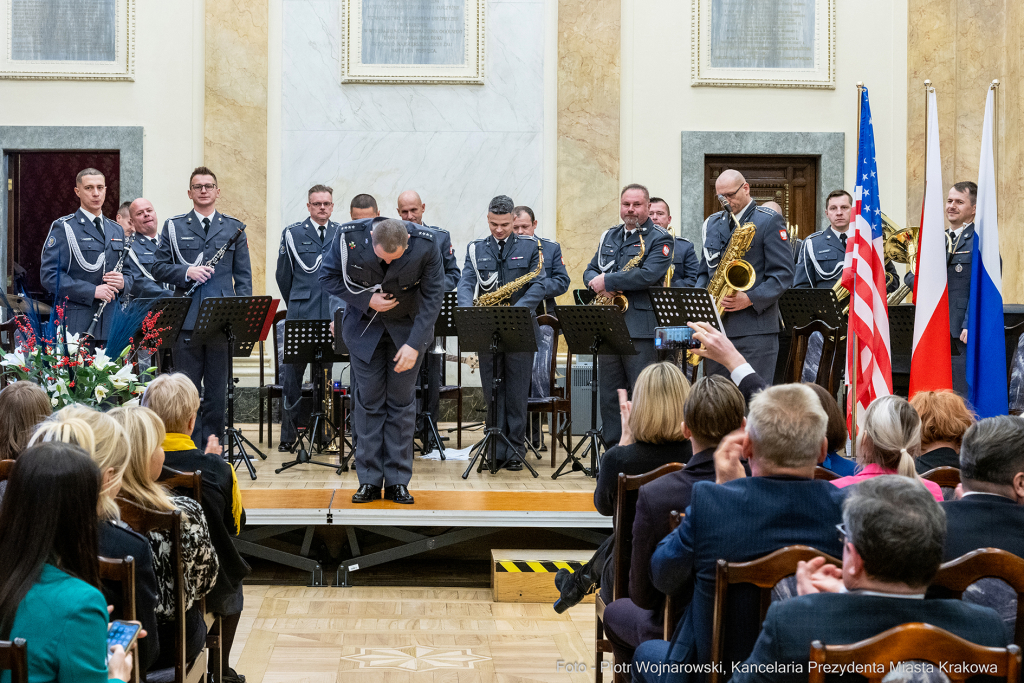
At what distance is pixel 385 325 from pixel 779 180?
5.83m

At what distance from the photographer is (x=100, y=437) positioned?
2.54 m

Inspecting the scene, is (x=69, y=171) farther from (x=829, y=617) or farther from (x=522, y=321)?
(x=829, y=617)

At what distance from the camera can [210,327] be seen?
6219 mm

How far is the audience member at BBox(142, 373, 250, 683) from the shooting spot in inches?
132

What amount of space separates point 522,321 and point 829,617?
181 inches

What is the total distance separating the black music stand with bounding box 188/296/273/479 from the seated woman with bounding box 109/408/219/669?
3.20 meters

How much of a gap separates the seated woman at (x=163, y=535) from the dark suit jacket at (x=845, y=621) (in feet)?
5.27

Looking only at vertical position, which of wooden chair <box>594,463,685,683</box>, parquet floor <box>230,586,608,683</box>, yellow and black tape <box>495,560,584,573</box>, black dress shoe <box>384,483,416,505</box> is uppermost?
wooden chair <box>594,463,685,683</box>

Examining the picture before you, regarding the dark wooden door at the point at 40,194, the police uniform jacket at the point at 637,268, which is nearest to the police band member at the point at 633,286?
the police uniform jacket at the point at 637,268

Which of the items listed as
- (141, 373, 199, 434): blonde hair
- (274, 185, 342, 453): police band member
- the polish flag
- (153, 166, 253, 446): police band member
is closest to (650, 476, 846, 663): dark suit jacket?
(141, 373, 199, 434): blonde hair

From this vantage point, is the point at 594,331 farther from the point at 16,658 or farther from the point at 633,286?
the point at 16,658

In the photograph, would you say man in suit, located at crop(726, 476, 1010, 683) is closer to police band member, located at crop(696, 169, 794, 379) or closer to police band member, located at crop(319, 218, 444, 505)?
police band member, located at crop(319, 218, 444, 505)

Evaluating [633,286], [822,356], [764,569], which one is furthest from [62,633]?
[822,356]

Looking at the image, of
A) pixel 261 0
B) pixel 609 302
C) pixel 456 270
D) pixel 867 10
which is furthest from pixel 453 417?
pixel 867 10
